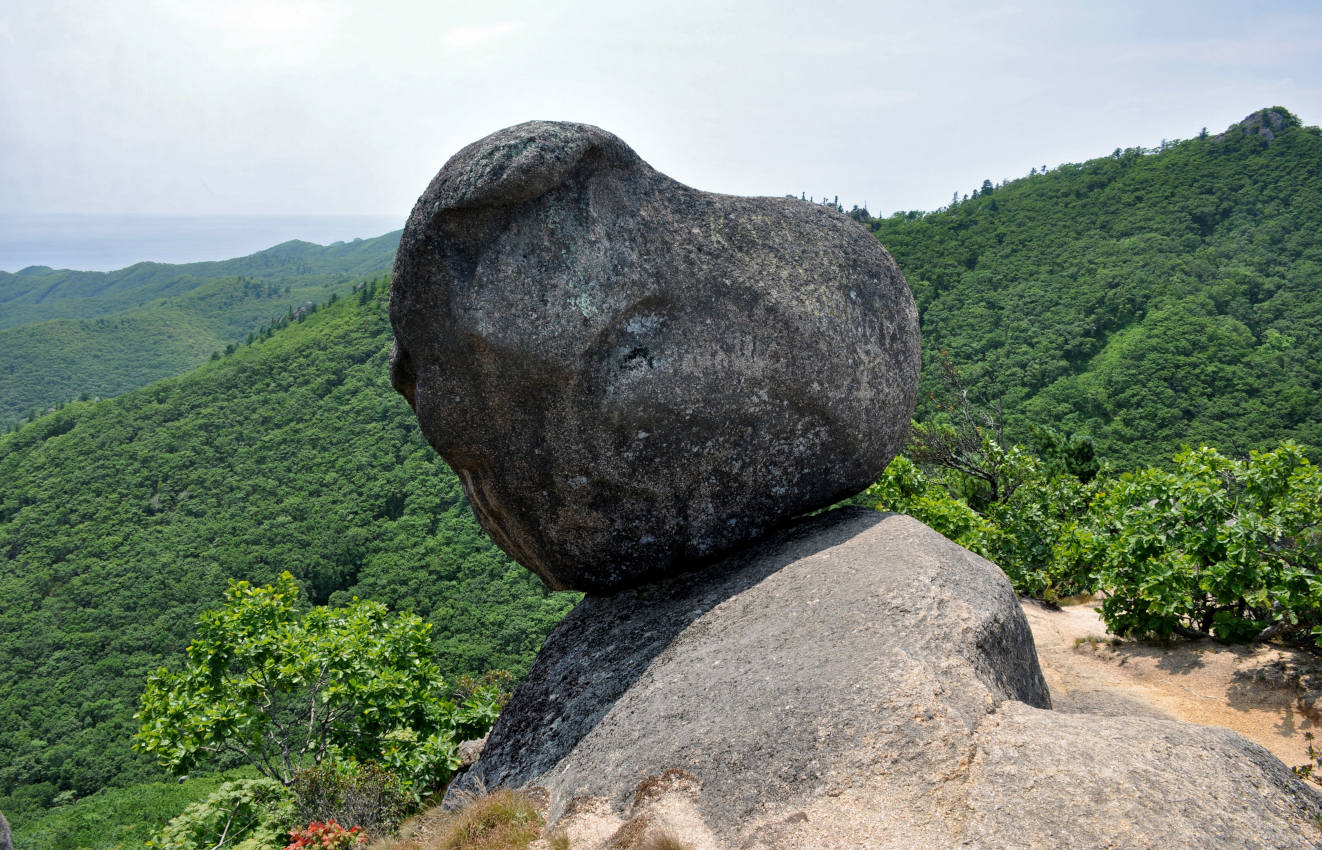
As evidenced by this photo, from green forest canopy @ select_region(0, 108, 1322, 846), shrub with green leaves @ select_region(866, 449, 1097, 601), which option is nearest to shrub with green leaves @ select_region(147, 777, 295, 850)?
shrub with green leaves @ select_region(866, 449, 1097, 601)

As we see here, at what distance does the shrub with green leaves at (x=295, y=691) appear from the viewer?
11.6 metres

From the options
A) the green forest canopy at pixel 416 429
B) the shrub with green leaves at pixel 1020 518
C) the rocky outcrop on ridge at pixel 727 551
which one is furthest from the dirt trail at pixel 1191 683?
the green forest canopy at pixel 416 429

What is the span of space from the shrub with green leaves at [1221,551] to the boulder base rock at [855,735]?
4.42m

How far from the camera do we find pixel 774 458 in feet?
25.7

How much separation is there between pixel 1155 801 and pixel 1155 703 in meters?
6.29

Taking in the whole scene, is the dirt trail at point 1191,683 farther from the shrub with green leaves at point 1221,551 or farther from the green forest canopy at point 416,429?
the green forest canopy at point 416,429

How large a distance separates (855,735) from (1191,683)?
7358 millimetres

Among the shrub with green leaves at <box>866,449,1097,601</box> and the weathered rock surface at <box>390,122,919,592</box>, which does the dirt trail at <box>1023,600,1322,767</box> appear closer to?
the shrub with green leaves at <box>866,449,1097,601</box>

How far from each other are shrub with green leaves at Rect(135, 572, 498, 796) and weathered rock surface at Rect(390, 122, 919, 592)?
509 centimetres

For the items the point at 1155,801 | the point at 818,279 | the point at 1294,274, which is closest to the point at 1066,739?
the point at 1155,801

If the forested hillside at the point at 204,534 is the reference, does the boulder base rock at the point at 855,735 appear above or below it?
above

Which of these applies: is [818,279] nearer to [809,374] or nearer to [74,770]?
[809,374]

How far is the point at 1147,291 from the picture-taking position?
4784 cm

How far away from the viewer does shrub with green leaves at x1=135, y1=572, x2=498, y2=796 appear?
11648mm
